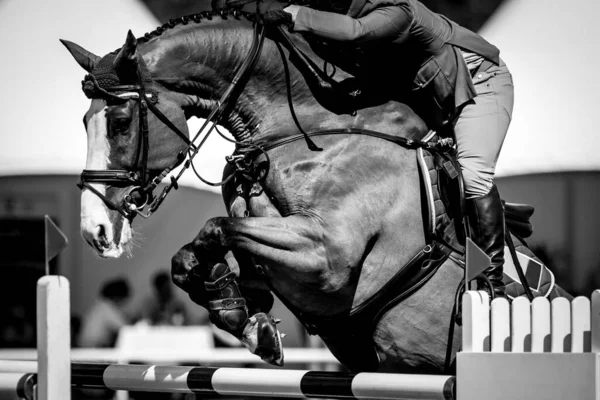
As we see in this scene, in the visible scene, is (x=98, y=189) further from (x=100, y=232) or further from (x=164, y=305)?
(x=164, y=305)

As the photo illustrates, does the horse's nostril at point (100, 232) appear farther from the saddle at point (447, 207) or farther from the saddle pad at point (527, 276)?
the saddle pad at point (527, 276)

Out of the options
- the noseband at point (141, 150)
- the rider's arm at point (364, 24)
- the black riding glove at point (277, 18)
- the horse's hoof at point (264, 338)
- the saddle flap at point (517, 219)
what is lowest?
the horse's hoof at point (264, 338)

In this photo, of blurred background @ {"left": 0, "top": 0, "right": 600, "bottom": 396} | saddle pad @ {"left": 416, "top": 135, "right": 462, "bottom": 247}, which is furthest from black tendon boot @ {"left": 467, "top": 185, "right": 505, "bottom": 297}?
blurred background @ {"left": 0, "top": 0, "right": 600, "bottom": 396}

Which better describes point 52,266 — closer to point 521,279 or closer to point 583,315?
point 521,279

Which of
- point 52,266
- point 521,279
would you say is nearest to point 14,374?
point 521,279

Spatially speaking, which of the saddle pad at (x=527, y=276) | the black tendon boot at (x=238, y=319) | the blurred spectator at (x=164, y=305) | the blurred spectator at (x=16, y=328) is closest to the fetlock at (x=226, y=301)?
the black tendon boot at (x=238, y=319)

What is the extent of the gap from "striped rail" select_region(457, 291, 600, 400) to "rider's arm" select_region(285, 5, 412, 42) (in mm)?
1374

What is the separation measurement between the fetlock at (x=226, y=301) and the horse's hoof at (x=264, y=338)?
3 cm

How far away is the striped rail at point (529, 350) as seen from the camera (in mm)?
2955

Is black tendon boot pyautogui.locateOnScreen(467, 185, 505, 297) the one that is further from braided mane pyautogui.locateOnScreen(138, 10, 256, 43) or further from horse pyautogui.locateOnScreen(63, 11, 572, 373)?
braided mane pyautogui.locateOnScreen(138, 10, 256, 43)

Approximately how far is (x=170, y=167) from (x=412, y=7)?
1201 millimetres

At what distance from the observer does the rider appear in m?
4.19

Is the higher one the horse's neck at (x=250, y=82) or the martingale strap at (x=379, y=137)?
the horse's neck at (x=250, y=82)

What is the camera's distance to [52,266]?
309 inches
